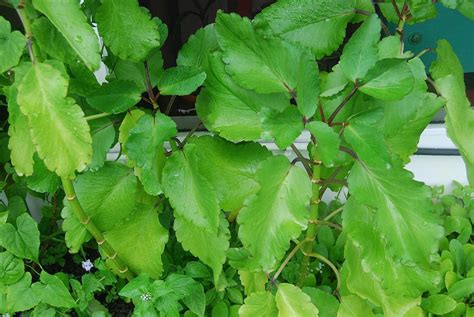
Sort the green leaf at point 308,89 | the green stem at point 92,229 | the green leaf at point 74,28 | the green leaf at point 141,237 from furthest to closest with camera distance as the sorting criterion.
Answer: the green leaf at point 141,237
the green stem at point 92,229
the green leaf at point 308,89
the green leaf at point 74,28

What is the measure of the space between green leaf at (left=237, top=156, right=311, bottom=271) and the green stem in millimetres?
275

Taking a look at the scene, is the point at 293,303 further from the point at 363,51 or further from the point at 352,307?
the point at 363,51

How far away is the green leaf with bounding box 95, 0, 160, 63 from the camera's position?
2.41 ft

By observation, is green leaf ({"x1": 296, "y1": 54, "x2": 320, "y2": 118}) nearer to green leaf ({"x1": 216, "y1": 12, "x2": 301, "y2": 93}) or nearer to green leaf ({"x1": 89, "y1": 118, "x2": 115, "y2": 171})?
green leaf ({"x1": 216, "y1": 12, "x2": 301, "y2": 93})

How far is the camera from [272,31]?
2.47 feet

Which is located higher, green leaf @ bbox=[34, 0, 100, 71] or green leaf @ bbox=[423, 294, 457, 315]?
green leaf @ bbox=[34, 0, 100, 71]

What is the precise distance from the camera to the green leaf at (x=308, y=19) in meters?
0.78

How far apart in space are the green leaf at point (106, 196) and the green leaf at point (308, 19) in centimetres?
35

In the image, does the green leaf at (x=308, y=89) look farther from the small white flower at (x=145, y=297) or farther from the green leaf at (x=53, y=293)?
→ the green leaf at (x=53, y=293)

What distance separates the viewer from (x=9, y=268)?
0.96 m

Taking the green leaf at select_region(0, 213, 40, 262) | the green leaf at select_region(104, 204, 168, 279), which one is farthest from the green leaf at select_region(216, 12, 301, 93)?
the green leaf at select_region(0, 213, 40, 262)

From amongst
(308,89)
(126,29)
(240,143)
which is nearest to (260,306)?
(240,143)

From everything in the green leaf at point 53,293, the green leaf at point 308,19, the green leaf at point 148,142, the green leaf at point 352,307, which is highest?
the green leaf at point 308,19

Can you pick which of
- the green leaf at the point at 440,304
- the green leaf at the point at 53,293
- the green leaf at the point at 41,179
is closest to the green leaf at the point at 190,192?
the green leaf at the point at 41,179
